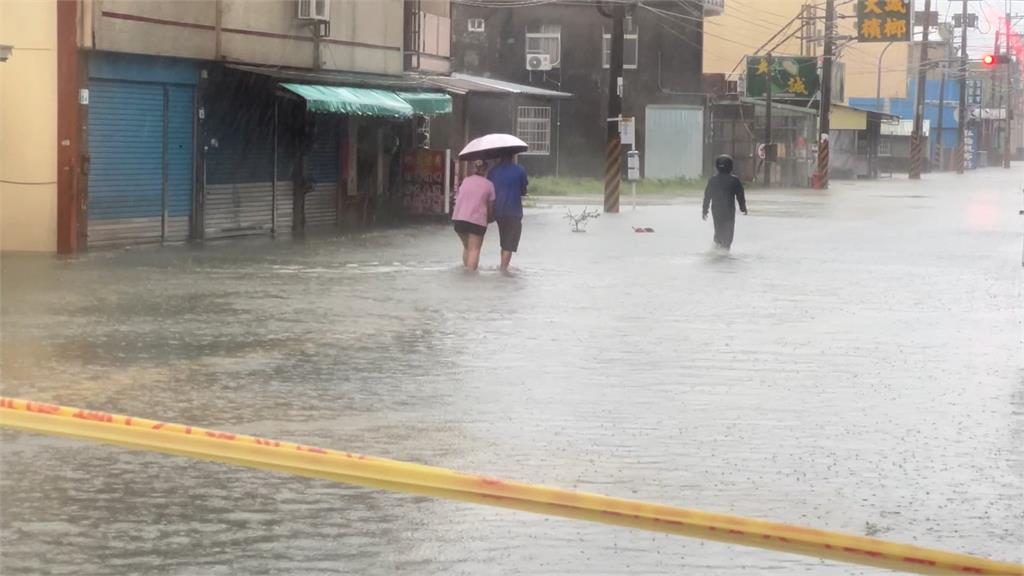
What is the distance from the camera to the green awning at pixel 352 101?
2436cm

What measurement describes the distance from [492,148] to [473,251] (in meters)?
1.21

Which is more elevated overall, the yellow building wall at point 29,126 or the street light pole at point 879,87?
the street light pole at point 879,87

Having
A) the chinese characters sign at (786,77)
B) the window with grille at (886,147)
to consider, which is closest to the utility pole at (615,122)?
the chinese characters sign at (786,77)

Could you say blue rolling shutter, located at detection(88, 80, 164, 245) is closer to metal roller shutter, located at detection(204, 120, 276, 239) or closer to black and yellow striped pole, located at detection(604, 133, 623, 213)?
metal roller shutter, located at detection(204, 120, 276, 239)

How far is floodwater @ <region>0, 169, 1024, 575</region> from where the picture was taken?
6.54m

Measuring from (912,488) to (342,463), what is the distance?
422 cm

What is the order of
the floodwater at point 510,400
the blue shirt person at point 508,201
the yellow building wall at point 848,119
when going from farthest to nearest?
the yellow building wall at point 848,119, the blue shirt person at point 508,201, the floodwater at point 510,400

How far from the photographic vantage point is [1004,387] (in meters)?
11.1

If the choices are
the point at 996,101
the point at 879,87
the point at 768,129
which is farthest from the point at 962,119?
Answer: the point at 996,101

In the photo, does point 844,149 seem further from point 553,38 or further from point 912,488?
point 912,488

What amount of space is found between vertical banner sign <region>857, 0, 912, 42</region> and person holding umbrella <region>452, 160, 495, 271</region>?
34.4m

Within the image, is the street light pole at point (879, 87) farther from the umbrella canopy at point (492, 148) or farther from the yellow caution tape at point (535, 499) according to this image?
the yellow caution tape at point (535, 499)

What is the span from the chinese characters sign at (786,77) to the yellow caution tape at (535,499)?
55.8 metres

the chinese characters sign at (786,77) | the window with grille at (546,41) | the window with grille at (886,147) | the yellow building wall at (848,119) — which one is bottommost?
the window with grille at (886,147)
